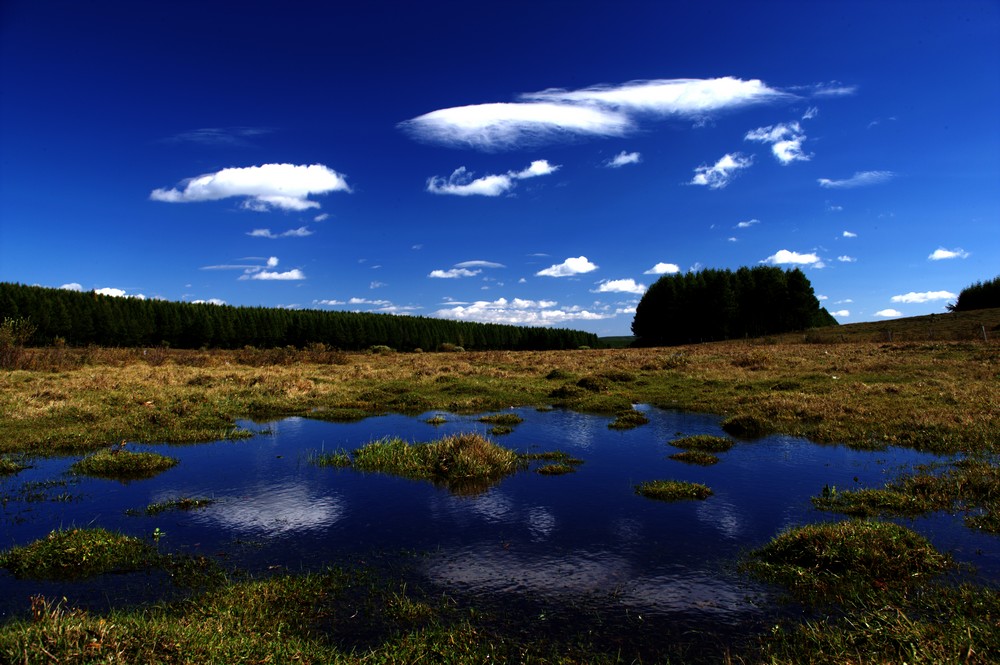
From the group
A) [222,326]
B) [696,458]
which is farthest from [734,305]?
[222,326]

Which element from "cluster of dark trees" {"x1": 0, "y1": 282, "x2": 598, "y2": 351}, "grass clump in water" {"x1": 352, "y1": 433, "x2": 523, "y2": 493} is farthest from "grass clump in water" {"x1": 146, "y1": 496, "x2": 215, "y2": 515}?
"cluster of dark trees" {"x1": 0, "y1": 282, "x2": 598, "y2": 351}

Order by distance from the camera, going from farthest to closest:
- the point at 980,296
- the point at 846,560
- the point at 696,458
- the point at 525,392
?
the point at 980,296, the point at 525,392, the point at 696,458, the point at 846,560

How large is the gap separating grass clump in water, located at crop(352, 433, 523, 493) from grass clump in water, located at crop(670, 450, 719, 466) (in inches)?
223

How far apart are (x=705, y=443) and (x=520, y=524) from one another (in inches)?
430

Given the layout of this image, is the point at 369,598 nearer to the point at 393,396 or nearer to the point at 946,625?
the point at 946,625

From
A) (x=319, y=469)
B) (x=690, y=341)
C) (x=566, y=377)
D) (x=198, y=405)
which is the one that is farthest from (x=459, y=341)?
(x=319, y=469)

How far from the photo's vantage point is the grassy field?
7.21 meters

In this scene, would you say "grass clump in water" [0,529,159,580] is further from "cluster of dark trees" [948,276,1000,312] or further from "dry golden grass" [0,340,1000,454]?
"cluster of dark trees" [948,276,1000,312]

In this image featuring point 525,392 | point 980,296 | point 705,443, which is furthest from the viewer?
point 980,296

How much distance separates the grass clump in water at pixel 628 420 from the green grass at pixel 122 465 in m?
18.1

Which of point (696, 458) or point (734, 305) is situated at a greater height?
point (734, 305)

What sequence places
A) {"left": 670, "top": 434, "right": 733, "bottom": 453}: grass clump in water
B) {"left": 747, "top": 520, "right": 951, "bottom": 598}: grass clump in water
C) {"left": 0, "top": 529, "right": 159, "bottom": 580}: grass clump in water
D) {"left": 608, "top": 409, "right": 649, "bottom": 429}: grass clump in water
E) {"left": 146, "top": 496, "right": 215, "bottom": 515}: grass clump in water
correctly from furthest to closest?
{"left": 608, "top": 409, "right": 649, "bottom": 429}: grass clump in water
{"left": 670, "top": 434, "right": 733, "bottom": 453}: grass clump in water
{"left": 146, "top": 496, "right": 215, "bottom": 515}: grass clump in water
{"left": 0, "top": 529, "right": 159, "bottom": 580}: grass clump in water
{"left": 747, "top": 520, "right": 951, "bottom": 598}: grass clump in water

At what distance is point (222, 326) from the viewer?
5423 inches

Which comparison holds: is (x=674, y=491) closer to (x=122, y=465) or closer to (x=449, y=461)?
(x=449, y=461)
